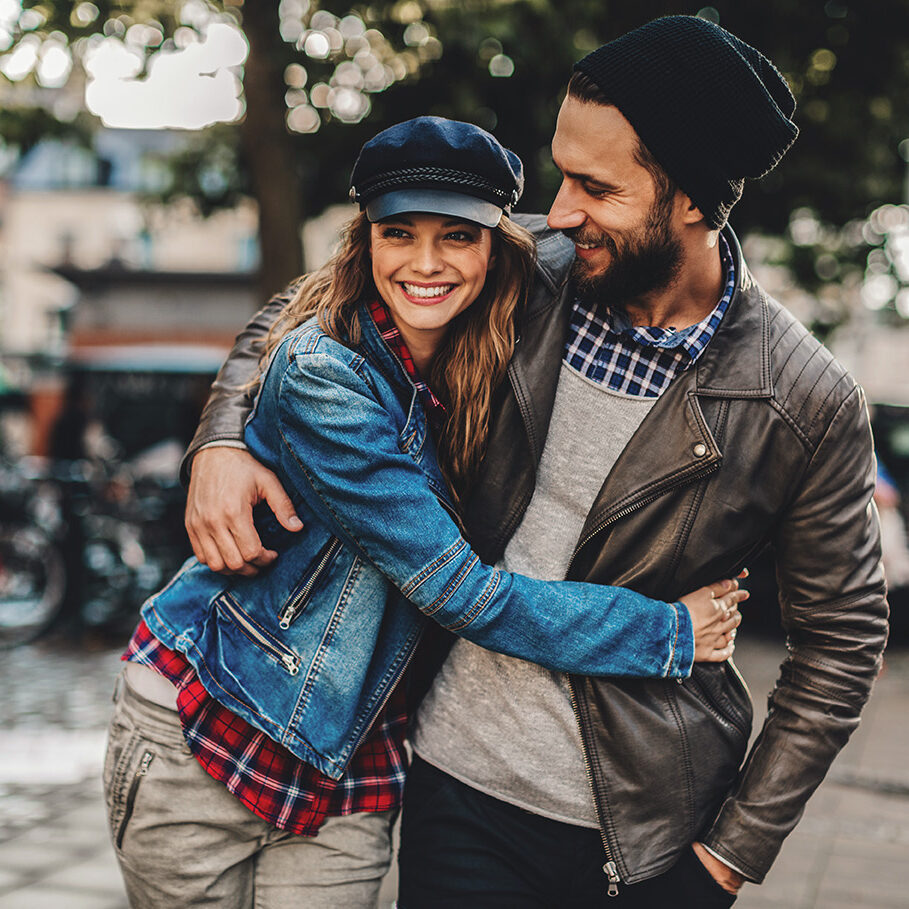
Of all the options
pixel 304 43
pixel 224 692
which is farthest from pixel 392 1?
pixel 224 692

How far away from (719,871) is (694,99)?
4.85ft

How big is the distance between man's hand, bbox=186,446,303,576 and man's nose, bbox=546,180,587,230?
0.75 metres

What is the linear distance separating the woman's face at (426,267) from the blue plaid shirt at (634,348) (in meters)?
0.24

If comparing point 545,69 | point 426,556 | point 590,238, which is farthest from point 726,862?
point 545,69

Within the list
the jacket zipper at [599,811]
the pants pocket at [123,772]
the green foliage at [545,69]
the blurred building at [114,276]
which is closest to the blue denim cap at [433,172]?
the jacket zipper at [599,811]

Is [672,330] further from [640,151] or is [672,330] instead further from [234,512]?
[234,512]

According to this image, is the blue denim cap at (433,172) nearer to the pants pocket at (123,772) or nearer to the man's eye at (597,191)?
the man's eye at (597,191)

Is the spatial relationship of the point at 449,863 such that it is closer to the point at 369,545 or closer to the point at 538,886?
the point at 538,886

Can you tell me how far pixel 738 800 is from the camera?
2.11m

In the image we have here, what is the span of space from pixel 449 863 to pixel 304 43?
7.06 meters

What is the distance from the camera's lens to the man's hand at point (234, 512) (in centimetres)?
207

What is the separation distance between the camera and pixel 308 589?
6.75 feet

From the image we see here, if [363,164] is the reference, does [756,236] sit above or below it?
below

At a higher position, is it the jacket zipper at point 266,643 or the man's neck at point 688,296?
the man's neck at point 688,296
